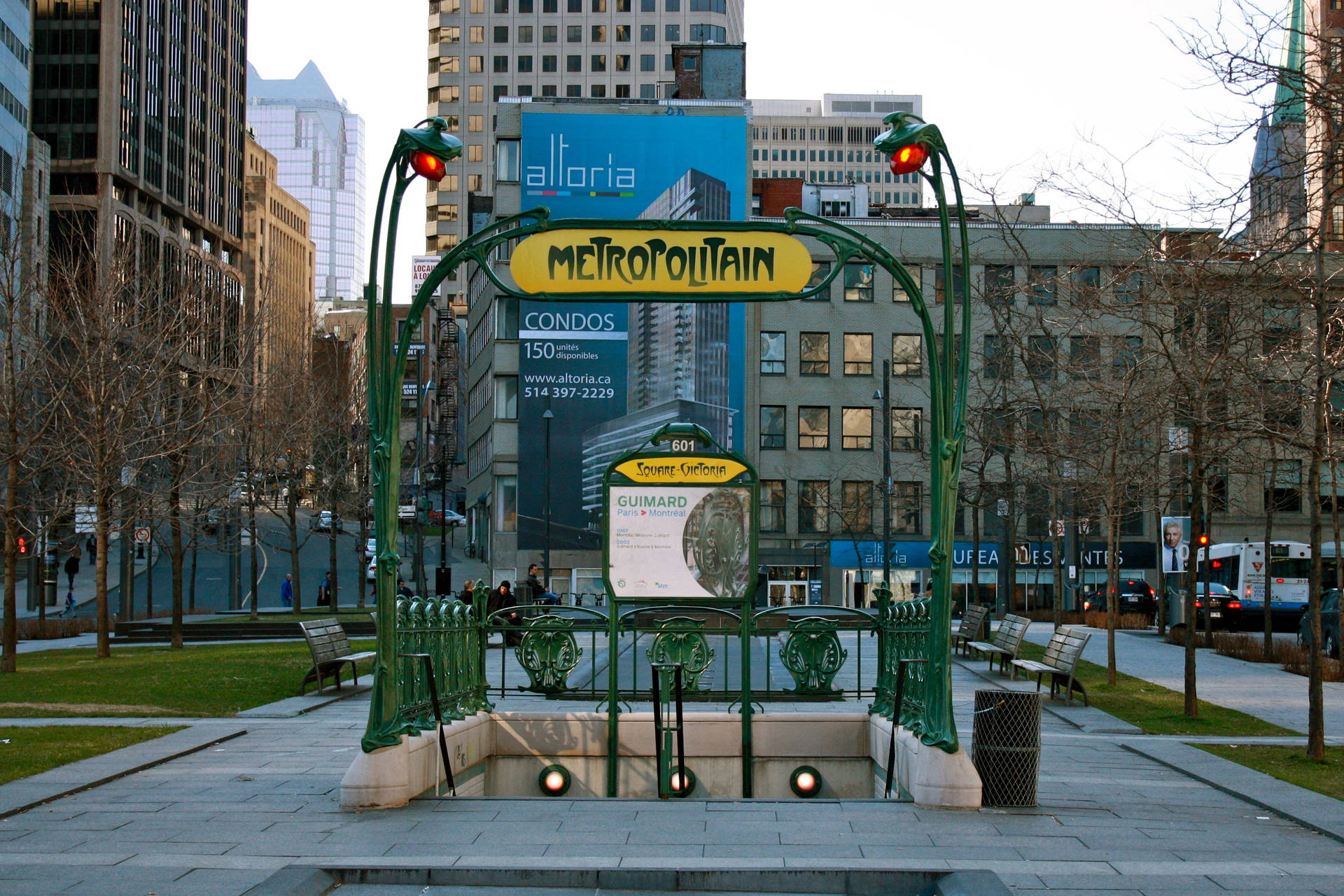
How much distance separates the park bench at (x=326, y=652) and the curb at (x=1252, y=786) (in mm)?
10461

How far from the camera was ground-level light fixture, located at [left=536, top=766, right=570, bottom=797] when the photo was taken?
511 inches

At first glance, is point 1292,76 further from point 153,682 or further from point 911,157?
point 153,682

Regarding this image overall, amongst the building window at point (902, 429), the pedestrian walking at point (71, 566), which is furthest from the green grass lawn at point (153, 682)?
the building window at point (902, 429)

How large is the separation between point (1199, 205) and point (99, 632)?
20329 millimetres

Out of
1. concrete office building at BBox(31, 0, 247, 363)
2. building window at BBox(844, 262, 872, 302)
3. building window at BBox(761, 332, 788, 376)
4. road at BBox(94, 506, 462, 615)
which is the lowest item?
road at BBox(94, 506, 462, 615)

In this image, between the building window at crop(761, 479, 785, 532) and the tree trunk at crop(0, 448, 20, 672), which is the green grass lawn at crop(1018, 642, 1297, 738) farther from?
the building window at crop(761, 479, 785, 532)

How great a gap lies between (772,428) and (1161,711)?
4302 cm

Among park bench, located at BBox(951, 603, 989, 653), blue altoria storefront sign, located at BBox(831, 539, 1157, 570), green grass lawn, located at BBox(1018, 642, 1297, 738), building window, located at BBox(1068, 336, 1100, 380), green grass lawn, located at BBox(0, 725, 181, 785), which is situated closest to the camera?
green grass lawn, located at BBox(0, 725, 181, 785)

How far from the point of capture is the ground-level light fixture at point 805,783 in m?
13.0

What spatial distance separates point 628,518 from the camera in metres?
13.0

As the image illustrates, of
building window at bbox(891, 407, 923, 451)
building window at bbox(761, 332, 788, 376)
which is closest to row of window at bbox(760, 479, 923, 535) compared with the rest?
building window at bbox(891, 407, 923, 451)

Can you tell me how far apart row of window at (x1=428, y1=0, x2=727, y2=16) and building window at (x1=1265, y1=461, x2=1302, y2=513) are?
221ft

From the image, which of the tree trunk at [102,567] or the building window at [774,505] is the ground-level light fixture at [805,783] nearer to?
the tree trunk at [102,567]

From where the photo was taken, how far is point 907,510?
194 ft
